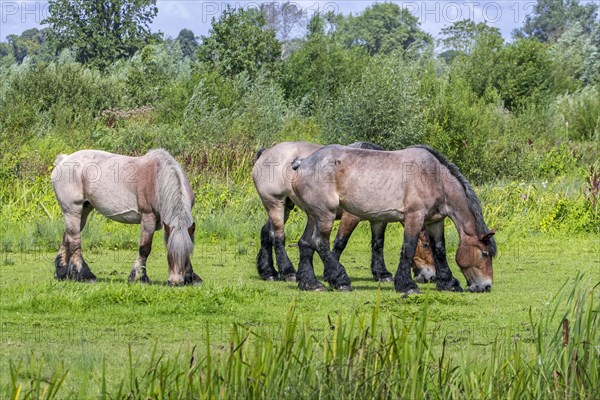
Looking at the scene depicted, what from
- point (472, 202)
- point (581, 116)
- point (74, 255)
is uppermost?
point (581, 116)

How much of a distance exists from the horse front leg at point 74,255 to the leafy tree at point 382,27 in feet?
362

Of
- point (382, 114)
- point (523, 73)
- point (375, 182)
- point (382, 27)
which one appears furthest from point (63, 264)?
point (382, 27)

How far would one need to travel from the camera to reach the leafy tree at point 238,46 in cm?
4225

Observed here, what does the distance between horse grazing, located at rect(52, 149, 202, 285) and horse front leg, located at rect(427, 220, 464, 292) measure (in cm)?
301

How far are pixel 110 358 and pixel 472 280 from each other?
634 cm

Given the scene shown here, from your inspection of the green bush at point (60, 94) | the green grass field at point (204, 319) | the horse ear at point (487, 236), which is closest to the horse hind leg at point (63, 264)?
the green grass field at point (204, 319)

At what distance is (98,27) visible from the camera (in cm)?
5453

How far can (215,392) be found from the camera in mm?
5906

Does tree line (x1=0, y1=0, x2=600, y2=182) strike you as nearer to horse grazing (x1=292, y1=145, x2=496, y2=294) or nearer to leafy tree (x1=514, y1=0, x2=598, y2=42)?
horse grazing (x1=292, y1=145, x2=496, y2=294)

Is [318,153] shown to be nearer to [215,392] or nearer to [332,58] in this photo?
[215,392]

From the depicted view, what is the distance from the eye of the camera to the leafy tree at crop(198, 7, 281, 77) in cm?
4225

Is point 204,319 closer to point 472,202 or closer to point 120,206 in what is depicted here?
point 120,206

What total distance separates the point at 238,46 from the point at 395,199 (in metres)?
29.9

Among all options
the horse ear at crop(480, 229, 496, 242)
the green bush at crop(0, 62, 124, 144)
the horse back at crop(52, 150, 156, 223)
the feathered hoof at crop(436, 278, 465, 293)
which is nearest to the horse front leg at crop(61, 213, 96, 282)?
the horse back at crop(52, 150, 156, 223)
